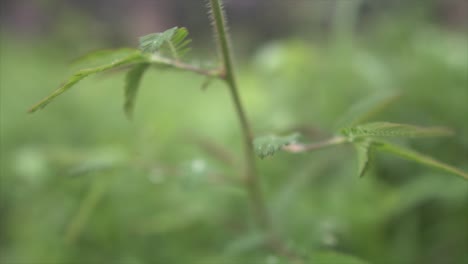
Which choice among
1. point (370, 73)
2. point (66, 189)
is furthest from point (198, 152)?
point (370, 73)

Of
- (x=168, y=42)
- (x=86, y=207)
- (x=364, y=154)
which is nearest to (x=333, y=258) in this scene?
(x=364, y=154)

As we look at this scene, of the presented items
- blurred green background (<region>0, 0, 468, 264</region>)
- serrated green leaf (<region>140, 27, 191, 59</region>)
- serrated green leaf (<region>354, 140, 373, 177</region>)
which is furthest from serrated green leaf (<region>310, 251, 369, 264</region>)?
serrated green leaf (<region>140, 27, 191, 59</region>)

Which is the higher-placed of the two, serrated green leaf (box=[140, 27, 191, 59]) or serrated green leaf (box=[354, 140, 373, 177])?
serrated green leaf (box=[140, 27, 191, 59])

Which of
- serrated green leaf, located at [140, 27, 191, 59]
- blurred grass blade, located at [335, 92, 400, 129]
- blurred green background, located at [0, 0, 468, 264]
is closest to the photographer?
serrated green leaf, located at [140, 27, 191, 59]

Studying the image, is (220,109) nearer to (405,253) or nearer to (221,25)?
(405,253)

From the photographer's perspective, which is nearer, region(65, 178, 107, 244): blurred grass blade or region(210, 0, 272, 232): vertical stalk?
region(210, 0, 272, 232): vertical stalk

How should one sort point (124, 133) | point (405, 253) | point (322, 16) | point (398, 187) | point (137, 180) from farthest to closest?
A: point (322, 16) < point (124, 133) < point (137, 180) < point (398, 187) < point (405, 253)

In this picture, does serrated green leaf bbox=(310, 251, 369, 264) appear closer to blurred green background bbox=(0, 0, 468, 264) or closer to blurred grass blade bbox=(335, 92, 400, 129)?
blurred green background bbox=(0, 0, 468, 264)

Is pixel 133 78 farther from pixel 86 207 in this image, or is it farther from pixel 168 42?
pixel 86 207
